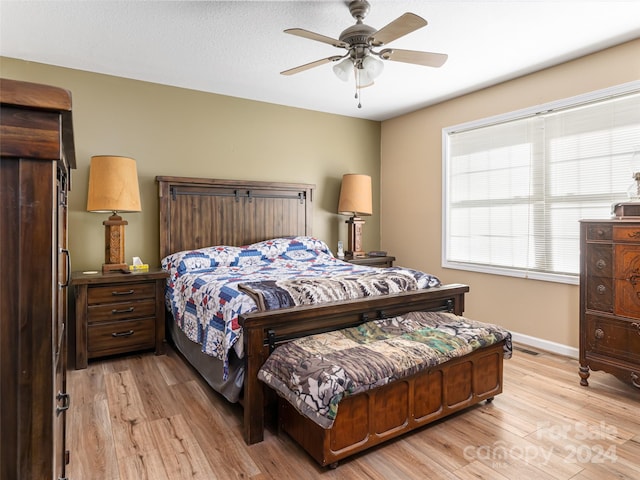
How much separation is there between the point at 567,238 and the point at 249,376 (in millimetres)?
2999

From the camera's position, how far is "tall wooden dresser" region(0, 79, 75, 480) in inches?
21.6

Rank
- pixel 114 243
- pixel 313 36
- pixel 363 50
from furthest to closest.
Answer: pixel 114 243
pixel 363 50
pixel 313 36

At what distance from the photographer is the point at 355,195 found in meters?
4.67

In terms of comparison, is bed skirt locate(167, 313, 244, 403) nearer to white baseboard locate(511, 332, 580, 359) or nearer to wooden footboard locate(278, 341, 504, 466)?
wooden footboard locate(278, 341, 504, 466)

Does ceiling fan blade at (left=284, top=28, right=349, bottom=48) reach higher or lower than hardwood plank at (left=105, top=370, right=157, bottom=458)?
higher

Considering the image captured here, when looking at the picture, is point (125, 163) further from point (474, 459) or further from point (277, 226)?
point (474, 459)

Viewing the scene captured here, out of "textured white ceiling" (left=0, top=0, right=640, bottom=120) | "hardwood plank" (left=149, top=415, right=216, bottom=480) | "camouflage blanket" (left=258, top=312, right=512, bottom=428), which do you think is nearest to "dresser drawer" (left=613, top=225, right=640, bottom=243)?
"camouflage blanket" (left=258, top=312, right=512, bottom=428)

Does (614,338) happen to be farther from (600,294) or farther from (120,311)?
(120,311)

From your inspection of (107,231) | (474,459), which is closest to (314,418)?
(474,459)

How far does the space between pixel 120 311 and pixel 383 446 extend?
2364mm

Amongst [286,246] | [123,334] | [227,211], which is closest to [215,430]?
[123,334]

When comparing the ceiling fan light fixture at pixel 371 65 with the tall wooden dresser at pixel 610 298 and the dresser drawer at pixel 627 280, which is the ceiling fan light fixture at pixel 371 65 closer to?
the tall wooden dresser at pixel 610 298

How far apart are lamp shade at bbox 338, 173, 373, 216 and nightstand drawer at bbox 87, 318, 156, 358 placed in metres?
2.48

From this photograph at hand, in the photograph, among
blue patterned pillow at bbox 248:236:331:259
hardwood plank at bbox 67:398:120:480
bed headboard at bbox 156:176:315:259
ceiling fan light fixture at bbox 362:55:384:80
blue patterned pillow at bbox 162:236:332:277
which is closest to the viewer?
hardwood plank at bbox 67:398:120:480
